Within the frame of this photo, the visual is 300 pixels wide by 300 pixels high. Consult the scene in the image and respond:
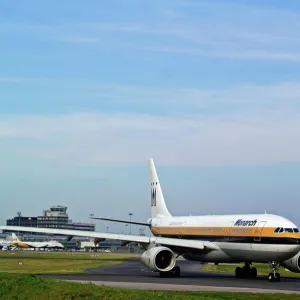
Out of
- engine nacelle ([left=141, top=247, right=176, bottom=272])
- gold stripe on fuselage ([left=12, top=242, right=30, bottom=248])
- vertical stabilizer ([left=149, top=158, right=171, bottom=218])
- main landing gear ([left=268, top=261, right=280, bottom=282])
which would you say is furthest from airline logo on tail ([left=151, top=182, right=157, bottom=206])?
gold stripe on fuselage ([left=12, top=242, right=30, bottom=248])

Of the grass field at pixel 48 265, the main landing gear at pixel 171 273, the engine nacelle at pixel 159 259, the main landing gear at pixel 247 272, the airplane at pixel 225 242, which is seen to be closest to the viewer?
the airplane at pixel 225 242

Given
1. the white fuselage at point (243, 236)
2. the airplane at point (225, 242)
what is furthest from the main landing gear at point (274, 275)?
the white fuselage at point (243, 236)

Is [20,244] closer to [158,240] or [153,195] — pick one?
[153,195]

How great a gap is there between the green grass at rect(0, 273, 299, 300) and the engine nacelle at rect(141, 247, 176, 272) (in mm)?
15652

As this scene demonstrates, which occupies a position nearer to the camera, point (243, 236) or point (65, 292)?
point (65, 292)

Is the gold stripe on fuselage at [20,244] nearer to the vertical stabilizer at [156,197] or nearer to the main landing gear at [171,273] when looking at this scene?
the vertical stabilizer at [156,197]

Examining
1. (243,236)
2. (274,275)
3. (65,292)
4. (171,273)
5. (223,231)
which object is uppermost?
(223,231)

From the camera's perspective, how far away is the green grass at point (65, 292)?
80.5 ft

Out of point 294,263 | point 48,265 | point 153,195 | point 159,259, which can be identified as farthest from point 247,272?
point 48,265

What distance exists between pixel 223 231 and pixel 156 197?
14.7m

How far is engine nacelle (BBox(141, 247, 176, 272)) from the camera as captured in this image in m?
45.8

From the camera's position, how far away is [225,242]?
4628 cm

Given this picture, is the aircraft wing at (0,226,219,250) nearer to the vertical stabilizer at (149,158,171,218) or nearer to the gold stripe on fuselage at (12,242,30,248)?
the vertical stabilizer at (149,158,171,218)

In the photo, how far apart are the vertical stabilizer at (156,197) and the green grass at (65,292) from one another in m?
29.6
